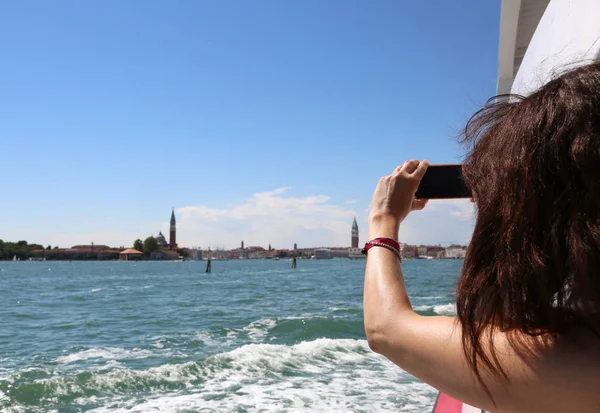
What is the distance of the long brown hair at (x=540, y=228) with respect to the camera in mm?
675

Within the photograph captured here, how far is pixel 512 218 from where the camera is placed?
2.39ft

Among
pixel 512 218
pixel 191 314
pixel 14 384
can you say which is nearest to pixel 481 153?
pixel 512 218

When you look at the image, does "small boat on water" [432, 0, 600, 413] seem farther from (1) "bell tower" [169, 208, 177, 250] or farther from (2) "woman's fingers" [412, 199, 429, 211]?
(1) "bell tower" [169, 208, 177, 250]

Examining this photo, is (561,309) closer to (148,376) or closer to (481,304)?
(481,304)

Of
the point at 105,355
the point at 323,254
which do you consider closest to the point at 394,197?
the point at 105,355

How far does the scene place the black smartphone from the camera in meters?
1.07

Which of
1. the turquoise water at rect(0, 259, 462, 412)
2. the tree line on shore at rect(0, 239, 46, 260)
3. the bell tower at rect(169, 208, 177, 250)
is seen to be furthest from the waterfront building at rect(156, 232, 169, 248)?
the turquoise water at rect(0, 259, 462, 412)

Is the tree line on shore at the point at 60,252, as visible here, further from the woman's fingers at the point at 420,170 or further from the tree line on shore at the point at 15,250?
the woman's fingers at the point at 420,170

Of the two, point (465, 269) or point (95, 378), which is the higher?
point (465, 269)

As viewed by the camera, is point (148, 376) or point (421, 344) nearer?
point (421, 344)

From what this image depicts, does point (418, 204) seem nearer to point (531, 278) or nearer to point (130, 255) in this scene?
point (531, 278)

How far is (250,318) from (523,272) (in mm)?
15043

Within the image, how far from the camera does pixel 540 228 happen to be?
0.71m

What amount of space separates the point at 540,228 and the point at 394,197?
0.35 m
